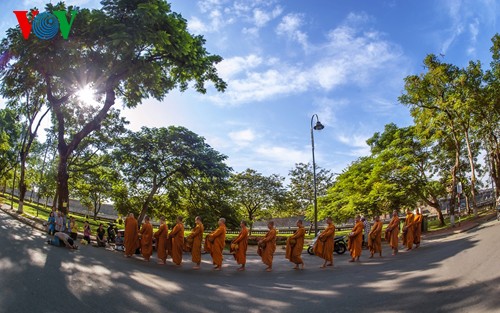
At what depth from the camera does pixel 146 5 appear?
1265cm

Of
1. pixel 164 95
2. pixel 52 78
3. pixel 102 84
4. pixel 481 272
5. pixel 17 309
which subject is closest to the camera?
pixel 17 309

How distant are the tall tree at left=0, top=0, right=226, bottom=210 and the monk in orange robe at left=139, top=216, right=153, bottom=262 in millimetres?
7114

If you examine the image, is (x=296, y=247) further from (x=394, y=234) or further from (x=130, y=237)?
(x=130, y=237)

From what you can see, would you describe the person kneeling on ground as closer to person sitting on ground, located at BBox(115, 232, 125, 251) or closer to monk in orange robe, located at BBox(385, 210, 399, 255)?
person sitting on ground, located at BBox(115, 232, 125, 251)

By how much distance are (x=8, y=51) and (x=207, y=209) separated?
1513 cm

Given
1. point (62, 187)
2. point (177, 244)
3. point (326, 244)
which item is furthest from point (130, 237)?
point (326, 244)

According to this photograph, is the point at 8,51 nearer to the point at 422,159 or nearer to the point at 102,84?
the point at 102,84

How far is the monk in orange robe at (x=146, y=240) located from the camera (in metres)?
11.8

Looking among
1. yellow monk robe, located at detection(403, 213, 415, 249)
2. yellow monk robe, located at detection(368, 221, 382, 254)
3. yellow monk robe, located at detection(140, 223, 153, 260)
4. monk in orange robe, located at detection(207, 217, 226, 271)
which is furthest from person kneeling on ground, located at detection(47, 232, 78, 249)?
yellow monk robe, located at detection(403, 213, 415, 249)

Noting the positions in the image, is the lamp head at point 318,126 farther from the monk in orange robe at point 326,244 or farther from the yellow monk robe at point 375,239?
the monk in orange robe at point 326,244

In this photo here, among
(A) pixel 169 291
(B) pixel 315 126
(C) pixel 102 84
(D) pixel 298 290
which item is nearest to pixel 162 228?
(A) pixel 169 291

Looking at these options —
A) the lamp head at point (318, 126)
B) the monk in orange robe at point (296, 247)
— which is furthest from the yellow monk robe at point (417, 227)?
the lamp head at point (318, 126)

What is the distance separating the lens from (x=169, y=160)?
24.2 m

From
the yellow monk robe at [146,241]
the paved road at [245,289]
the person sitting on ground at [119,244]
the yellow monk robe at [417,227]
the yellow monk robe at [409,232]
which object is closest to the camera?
the paved road at [245,289]
